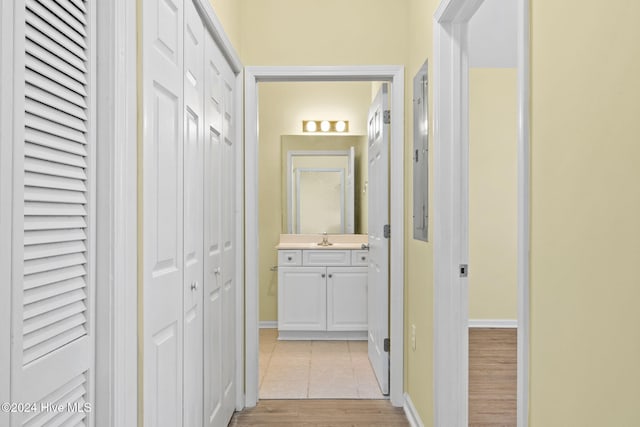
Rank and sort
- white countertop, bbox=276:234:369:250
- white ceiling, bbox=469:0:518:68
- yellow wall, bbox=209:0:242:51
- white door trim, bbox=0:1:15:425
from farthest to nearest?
white countertop, bbox=276:234:369:250, white ceiling, bbox=469:0:518:68, yellow wall, bbox=209:0:242:51, white door trim, bbox=0:1:15:425

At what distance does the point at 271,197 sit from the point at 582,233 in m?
4.45

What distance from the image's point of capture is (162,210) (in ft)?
5.56

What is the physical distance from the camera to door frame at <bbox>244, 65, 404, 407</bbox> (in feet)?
10.6

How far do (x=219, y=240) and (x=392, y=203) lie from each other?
1170 millimetres

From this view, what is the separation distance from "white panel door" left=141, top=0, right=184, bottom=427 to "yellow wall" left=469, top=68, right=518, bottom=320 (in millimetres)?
4056

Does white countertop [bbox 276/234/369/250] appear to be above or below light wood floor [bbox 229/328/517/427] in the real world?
above

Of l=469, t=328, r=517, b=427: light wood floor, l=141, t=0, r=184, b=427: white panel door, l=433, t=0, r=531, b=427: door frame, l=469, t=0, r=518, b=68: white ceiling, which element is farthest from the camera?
l=469, t=0, r=518, b=68: white ceiling

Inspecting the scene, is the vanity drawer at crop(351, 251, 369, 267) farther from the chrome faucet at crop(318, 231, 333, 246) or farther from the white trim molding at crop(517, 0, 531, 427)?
the white trim molding at crop(517, 0, 531, 427)

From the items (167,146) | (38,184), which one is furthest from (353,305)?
(38,184)

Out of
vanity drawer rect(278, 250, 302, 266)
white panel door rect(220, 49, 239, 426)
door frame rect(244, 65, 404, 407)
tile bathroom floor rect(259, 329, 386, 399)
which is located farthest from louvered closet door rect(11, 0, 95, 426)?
vanity drawer rect(278, 250, 302, 266)

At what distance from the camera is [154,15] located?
161 cm

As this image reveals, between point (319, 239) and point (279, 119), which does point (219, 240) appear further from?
point (279, 119)

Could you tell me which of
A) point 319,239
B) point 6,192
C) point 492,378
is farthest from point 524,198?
point 319,239

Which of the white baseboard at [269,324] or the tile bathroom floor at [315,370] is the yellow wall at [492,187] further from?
the white baseboard at [269,324]
